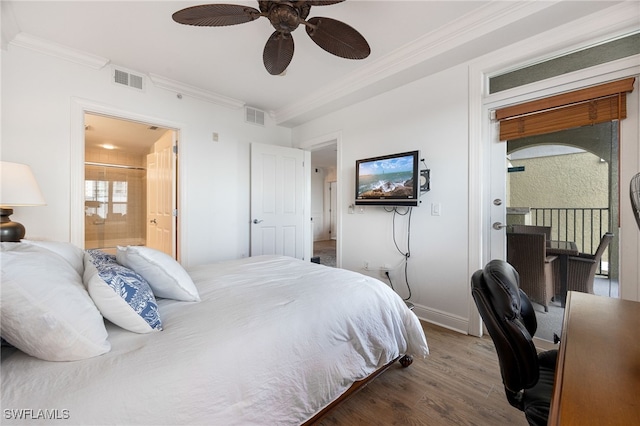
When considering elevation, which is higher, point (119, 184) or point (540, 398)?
point (119, 184)

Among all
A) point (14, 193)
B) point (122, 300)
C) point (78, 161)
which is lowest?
point (122, 300)

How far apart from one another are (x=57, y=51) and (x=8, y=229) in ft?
5.65

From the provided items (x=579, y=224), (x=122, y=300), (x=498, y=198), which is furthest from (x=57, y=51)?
(x=579, y=224)

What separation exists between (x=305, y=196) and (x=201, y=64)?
229cm

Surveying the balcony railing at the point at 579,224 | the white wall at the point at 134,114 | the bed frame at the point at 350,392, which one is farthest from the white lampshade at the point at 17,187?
the balcony railing at the point at 579,224

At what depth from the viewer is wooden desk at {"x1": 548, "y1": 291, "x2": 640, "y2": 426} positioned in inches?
22.7

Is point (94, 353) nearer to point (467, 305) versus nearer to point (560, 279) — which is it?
point (467, 305)

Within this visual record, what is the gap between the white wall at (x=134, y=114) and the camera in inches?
95.1

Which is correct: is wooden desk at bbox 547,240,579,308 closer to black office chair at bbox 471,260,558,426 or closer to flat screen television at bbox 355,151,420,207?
flat screen television at bbox 355,151,420,207

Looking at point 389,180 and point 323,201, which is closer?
point 389,180

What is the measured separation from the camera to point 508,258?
92.8 inches

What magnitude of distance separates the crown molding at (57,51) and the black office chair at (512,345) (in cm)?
379

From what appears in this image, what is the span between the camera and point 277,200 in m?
4.09

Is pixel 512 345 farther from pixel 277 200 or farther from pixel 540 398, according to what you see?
pixel 277 200
